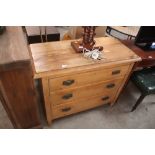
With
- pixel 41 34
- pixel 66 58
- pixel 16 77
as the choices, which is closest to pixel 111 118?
pixel 66 58

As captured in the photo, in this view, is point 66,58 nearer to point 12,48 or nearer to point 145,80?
point 12,48

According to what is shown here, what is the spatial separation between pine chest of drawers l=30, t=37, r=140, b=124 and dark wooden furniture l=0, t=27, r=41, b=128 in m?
0.11

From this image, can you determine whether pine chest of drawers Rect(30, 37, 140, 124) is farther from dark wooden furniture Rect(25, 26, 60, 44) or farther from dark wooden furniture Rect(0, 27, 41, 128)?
dark wooden furniture Rect(25, 26, 60, 44)

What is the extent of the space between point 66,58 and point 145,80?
98 cm

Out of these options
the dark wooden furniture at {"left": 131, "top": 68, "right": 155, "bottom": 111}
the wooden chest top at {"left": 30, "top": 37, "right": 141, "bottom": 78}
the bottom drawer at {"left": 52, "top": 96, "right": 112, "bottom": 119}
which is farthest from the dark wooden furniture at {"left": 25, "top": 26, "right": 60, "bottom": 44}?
Result: the dark wooden furniture at {"left": 131, "top": 68, "right": 155, "bottom": 111}

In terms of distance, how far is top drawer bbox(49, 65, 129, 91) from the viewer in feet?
3.79

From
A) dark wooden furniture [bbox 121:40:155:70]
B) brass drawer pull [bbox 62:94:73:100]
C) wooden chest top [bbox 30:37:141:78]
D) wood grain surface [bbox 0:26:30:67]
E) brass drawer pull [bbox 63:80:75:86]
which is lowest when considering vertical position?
brass drawer pull [bbox 62:94:73:100]

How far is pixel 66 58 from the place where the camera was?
1.20 meters

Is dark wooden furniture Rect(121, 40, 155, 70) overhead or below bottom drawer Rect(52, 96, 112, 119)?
overhead

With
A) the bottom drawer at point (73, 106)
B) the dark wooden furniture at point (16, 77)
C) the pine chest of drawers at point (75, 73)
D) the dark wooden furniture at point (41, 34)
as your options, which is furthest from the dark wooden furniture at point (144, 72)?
the dark wooden furniture at point (16, 77)

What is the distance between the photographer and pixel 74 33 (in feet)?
6.82

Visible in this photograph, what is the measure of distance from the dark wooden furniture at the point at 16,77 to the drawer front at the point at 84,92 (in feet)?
0.68
